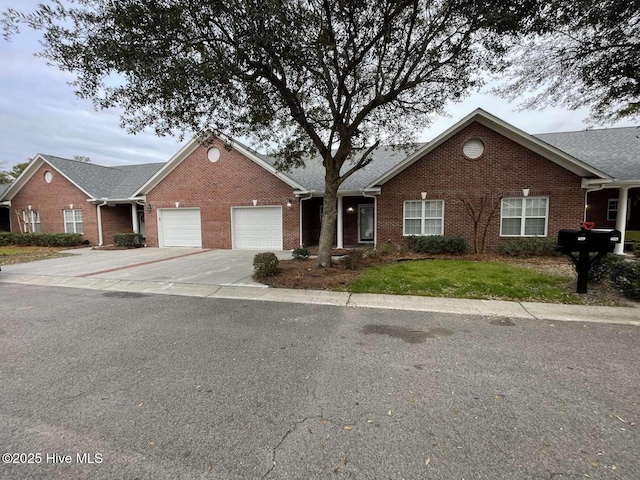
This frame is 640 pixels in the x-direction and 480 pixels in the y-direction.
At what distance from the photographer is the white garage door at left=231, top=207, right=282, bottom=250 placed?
15.2 m

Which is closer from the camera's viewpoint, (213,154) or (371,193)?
(371,193)

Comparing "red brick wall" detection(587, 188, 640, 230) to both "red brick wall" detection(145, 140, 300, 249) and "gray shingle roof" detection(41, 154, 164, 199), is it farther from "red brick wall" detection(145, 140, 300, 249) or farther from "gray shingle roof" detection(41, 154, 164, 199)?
"gray shingle roof" detection(41, 154, 164, 199)

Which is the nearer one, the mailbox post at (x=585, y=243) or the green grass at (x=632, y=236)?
the mailbox post at (x=585, y=243)

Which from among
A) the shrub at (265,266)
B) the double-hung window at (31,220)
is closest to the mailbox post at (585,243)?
the shrub at (265,266)

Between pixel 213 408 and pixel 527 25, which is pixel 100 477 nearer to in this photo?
pixel 213 408

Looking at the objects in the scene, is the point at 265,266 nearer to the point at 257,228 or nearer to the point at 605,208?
the point at 257,228

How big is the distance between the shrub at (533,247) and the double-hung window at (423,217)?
262 cm

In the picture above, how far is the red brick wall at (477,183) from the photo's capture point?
37.3ft

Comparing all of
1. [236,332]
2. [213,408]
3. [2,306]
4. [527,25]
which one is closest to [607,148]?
[527,25]

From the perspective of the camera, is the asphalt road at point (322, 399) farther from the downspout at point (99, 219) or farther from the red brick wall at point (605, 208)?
the downspout at point (99, 219)

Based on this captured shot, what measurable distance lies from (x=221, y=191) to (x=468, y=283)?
1252 cm

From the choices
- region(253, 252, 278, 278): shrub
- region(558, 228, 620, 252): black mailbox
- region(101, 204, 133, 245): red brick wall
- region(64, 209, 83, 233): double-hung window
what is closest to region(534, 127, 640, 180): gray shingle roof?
region(558, 228, 620, 252): black mailbox

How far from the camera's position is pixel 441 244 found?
1144 centimetres

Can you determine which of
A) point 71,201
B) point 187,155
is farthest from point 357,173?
point 71,201
